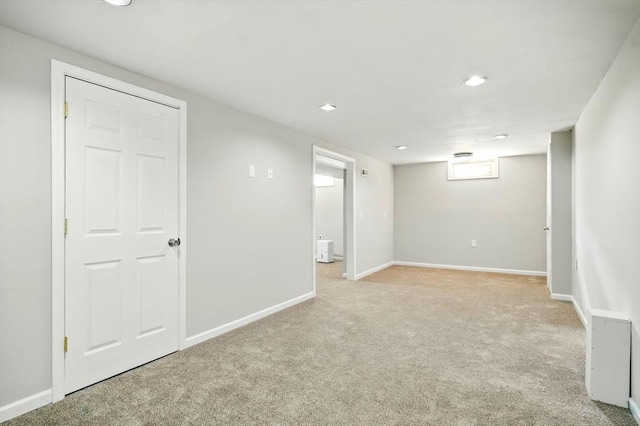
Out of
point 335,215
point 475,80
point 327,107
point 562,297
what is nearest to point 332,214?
point 335,215

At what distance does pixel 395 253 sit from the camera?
784cm

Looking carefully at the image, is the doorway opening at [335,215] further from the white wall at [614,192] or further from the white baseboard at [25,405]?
the white baseboard at [25,405]

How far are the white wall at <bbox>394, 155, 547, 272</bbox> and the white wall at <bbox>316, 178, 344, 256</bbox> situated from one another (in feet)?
5.32

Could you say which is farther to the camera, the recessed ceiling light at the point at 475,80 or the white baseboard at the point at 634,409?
the recessed ceiling light at the point at 475,80

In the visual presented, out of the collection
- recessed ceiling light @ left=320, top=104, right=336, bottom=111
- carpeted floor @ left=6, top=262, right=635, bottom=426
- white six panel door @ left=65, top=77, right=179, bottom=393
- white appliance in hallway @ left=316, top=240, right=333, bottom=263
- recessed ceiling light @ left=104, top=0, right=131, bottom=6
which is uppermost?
recessed ceiling light @ left=320, top=104, right=336, bottom=111

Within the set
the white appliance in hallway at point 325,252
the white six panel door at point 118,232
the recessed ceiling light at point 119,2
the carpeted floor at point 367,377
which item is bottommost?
the carpeted floor at point 367,377

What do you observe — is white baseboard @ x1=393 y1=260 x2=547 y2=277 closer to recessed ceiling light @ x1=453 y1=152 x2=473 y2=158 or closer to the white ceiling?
recessed ceiling light @ x1=453 y1=152 x2=473 y2=158

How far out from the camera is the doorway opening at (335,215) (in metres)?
5.98

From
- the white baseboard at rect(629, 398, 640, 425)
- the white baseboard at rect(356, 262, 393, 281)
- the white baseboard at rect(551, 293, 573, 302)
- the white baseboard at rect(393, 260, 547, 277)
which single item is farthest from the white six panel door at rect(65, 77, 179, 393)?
the white baseboard at rect(393, 260, 547, 277)

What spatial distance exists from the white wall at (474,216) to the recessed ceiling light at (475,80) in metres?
4.47

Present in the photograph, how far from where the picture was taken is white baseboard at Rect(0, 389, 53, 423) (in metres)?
1.98

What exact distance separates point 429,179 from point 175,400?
255 inches

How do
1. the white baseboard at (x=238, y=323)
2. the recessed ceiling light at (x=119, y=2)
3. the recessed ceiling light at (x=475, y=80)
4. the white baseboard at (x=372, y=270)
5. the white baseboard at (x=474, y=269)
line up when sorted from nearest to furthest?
the recessed ceiling light at (x=119, y=2) < the recessed ceiling light at (x=475, y=80) < the white baseboard at (x=238, y=323) < the white baseboard at (x=372, y=270) < the white baseboard at (x=474, y=269)

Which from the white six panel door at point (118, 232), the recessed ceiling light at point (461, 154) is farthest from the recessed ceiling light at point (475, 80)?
the recessed ceiling light at point (461, 154)
